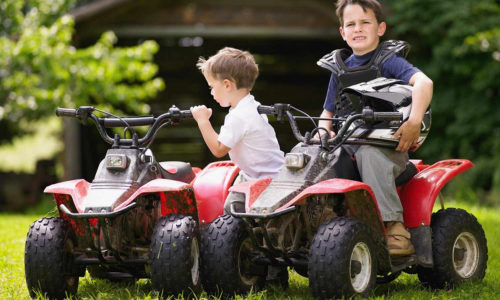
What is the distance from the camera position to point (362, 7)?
15.2 ft

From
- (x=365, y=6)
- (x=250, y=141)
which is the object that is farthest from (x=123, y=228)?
(x=365, y=6)

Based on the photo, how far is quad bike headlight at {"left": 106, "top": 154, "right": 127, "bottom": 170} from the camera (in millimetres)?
4172

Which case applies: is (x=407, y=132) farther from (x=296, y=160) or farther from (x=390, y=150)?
(x=296, y=160)

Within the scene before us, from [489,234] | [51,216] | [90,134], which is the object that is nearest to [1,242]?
[51,216]

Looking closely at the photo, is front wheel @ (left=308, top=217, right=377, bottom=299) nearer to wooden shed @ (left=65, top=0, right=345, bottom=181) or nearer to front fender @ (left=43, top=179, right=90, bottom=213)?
front fender @ (left=43, top=179, right=90, bottom=213)

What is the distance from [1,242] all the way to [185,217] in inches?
125

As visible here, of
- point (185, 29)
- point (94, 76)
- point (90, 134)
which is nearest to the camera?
point (94, 76)

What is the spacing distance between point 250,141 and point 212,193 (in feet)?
1.52

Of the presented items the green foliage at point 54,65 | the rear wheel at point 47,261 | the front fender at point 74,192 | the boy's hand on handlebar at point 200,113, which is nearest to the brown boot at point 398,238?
the boy's hand on handlebar at point 200,113

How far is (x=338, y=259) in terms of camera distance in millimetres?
3697

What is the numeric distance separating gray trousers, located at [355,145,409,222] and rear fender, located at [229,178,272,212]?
55 cm

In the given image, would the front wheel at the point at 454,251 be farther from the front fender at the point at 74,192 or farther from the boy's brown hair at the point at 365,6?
the front fender at the point at 74,192

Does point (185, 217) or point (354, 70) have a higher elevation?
point (354, 70)

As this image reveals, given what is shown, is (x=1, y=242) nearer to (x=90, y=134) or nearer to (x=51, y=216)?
(x=51, y=216)
